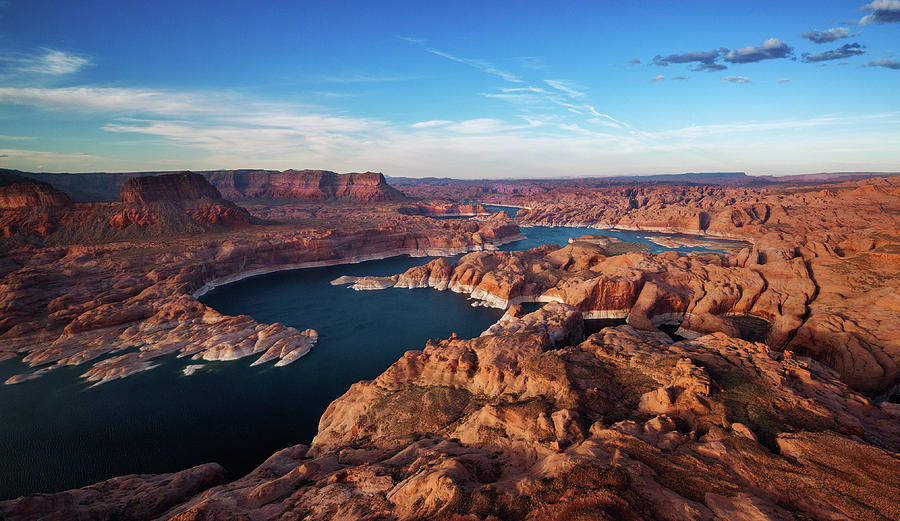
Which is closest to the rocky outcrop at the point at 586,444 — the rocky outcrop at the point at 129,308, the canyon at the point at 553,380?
the canyon at the point at 553,380

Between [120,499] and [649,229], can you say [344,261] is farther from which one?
[649,229]

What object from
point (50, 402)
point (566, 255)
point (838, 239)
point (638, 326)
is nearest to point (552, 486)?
point (638, 326)

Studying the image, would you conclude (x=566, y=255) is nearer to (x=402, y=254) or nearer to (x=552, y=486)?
(x=402, y=254)

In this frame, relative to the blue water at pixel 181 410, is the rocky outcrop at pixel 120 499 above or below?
above

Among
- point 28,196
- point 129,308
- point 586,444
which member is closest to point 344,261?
point 129,308

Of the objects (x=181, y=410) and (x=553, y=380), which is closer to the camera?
(x=553, y=380)

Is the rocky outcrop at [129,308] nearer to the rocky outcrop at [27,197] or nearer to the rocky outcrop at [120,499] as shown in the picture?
the rocky outcrop at [120,499]
